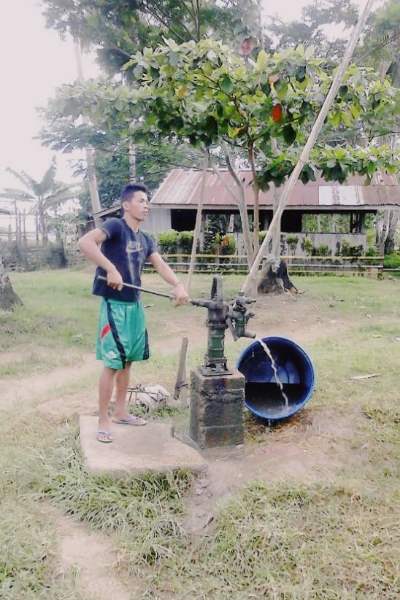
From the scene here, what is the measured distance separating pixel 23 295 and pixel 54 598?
9517 millimetres

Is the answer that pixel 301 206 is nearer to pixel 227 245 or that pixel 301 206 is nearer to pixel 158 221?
pixel 227 245

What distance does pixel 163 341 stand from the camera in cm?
778

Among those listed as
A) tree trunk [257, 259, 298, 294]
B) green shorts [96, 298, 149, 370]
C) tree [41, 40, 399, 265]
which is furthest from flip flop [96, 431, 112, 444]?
tree trunk [257, 259, 298, 294]

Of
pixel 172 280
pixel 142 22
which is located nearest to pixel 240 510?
pixel 172 280

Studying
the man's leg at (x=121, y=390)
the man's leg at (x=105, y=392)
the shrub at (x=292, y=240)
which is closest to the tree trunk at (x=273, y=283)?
the shrub at (x=292, y=240)

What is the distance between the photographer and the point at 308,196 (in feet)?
59.2

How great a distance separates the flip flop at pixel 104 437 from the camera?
3328 mm

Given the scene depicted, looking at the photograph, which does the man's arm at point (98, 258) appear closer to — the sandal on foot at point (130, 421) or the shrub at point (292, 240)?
the sandal on foot at point (130, 421)

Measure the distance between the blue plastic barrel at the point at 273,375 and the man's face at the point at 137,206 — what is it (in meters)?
1.28

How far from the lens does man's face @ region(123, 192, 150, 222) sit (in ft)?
11.0

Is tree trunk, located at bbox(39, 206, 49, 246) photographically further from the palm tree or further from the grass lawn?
the grass lawn

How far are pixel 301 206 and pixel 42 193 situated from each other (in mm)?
11804

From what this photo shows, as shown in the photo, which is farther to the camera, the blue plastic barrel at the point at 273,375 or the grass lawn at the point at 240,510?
the blue plastic barrel at the point at 273,375

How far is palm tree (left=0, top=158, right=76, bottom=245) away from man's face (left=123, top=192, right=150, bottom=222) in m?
19.3
